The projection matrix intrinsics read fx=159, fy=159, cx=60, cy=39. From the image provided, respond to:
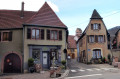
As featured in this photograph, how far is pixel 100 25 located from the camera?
3434 cm

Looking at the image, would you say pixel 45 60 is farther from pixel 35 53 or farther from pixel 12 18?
pixel 12 18

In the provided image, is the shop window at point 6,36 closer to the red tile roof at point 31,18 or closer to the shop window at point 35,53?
the red tile roof at point 31,18

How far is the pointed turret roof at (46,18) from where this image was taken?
2371 cm

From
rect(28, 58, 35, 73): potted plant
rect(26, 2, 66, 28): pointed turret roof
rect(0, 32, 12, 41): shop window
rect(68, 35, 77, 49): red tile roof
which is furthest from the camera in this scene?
rect(68, 35, 77, 49): red tile roof

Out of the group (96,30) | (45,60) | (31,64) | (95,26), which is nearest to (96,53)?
(96,30)

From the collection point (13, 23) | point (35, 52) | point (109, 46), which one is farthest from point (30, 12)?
point (109, 46)

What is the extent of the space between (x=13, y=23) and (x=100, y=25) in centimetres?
1880

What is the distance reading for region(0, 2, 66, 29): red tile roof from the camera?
23814 mm

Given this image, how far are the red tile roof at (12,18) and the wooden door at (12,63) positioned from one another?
4436 millimetres

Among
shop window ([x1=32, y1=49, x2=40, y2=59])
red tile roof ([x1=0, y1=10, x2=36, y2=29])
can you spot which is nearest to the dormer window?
red tile roof ([x1=0, y1=10, x2=36, y2=29])

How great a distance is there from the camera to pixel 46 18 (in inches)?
976

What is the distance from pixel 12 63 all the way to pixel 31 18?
722 cm

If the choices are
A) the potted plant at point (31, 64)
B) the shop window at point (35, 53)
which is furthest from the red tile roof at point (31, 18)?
the potted plant at point (31, 64)

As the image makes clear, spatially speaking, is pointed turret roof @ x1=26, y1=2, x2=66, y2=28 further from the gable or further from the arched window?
the arched window
